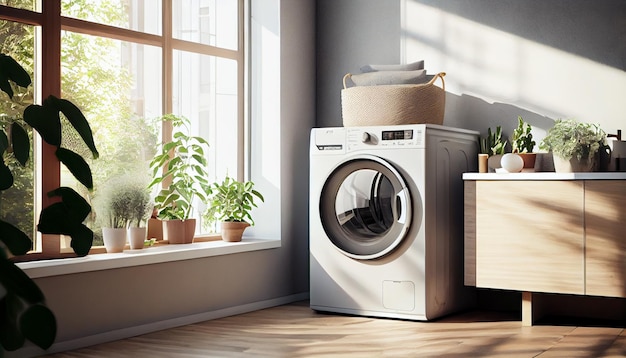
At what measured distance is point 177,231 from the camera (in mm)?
4020

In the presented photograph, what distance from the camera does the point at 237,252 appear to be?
163 inches

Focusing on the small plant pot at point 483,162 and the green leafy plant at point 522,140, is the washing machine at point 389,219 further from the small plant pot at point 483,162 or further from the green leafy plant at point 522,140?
the green leafy plant at point 522,140

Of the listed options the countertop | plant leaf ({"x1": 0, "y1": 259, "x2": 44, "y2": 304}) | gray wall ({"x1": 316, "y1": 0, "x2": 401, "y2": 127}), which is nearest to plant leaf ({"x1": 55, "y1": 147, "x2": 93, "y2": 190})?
plant leaf ({"x1": 0, "y1": 259, "x2": 44, "y2": 304})

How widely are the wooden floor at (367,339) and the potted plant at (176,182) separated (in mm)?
537

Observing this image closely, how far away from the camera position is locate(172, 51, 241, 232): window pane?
422 cm

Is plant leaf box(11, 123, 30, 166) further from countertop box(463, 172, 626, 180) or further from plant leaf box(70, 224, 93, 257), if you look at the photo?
countertop box(463, 172, 626, 180)

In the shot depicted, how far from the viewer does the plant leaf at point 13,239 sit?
0.46 metres

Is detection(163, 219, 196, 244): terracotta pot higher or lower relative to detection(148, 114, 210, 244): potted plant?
lower

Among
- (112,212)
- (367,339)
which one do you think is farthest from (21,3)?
(367,339)

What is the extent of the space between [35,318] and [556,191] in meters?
3.43

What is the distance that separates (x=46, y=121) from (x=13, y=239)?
0.28 ft

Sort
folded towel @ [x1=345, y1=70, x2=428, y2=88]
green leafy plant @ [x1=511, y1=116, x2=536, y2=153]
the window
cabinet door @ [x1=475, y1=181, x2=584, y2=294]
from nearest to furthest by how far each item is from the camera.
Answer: the window → cabinet door @ [x1=475, y1=181, x2=584, y2=294] → green leafy plant @ [x1=511, y1=116, x2=536, y2=153] → folded towel @ [x1=345, y1=70, x2=428, y2=88]

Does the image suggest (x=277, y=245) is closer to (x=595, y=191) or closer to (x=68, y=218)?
(x=595, y=191)

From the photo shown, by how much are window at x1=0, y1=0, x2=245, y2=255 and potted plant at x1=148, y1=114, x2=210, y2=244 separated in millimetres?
76
